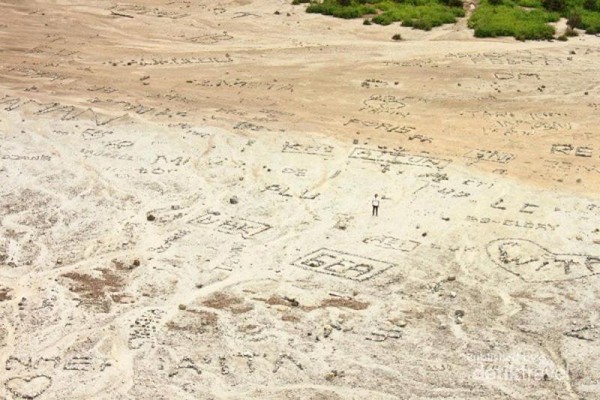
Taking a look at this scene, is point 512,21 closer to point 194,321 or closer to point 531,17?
point 531,17

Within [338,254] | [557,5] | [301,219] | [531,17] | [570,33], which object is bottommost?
[338,254]

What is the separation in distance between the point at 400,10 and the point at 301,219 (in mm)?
16425

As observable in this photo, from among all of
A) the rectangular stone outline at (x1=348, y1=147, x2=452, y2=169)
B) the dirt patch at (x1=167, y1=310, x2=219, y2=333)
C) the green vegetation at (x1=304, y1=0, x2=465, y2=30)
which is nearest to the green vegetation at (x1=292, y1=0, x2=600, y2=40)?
the green vegetation at (x1=304, y1=0, x2=465, y2=30)

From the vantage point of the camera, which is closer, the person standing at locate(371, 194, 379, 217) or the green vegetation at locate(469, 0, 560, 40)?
the person standing at locate(371, 194, 379, 217)

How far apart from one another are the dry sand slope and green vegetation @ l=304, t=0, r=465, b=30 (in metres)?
1.22

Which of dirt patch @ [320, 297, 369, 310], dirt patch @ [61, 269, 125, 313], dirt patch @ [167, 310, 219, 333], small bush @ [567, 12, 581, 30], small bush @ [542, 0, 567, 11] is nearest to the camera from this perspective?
dirt patch @ [167, 310, 219, 333]

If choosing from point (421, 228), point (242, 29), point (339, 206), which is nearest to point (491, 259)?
point (421, 228)

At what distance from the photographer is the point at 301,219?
1775cm

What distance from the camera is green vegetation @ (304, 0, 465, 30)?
31.1 meters

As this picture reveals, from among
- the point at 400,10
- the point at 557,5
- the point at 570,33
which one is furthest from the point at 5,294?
the point at 557,5

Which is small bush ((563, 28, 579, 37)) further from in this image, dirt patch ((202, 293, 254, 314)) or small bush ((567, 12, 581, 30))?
dirt patch ((202, 293, 254, 314))

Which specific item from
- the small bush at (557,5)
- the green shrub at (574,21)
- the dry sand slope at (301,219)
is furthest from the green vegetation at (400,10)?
the green shrub at (574,21)

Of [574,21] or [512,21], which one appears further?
[512,21]

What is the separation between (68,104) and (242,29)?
28.2ft
